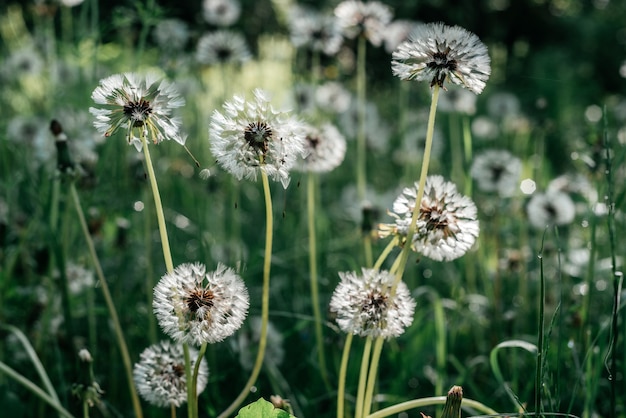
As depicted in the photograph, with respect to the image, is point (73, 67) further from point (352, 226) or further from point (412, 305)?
point (412, 305)

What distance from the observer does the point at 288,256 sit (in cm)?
221

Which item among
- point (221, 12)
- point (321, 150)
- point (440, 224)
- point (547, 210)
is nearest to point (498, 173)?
point (547, 210)

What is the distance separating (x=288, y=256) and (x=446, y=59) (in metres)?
1.37

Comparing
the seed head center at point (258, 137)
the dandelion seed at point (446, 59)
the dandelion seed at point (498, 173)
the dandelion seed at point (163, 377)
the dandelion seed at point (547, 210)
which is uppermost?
the dandelion seed at point (446, 59)

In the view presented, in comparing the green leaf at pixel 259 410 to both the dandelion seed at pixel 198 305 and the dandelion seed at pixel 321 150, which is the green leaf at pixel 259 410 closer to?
the dandelion seed at pixel 198 305

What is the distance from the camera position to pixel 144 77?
949 millimetres

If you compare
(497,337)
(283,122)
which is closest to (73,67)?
(497,337)

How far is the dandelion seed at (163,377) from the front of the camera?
1.07m

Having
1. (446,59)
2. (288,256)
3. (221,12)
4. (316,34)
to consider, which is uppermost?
(221,12)

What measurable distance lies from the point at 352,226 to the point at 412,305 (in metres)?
1.86

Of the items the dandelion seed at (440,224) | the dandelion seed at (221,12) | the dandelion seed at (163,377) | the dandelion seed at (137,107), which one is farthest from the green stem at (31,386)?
the dandelion seed at (221,12)

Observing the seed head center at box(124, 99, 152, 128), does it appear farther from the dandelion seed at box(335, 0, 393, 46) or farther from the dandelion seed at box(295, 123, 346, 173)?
the dandelion seed at box(335, 0, 393, 46)

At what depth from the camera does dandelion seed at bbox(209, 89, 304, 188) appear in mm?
917

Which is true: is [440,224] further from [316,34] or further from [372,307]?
[316,34]
